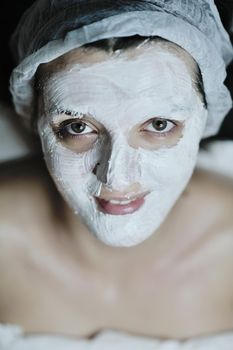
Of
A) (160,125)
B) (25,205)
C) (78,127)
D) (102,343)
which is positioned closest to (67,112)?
(78,127)

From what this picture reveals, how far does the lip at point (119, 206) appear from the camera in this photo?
1002 mm

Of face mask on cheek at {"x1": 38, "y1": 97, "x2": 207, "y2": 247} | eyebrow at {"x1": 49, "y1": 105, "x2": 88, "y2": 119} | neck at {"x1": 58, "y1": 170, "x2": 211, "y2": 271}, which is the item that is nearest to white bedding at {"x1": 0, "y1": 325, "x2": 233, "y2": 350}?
neck at {"x1": 58, "y1": 170, "x2": 211, "y2": 271}

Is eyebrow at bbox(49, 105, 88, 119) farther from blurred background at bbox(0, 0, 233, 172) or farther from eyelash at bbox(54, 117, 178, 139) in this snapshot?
blurred background at bbox(0, 0, 233, 172)

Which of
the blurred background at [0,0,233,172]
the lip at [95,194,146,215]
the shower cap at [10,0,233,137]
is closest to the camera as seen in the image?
the shower cap at [10,0,233,137]

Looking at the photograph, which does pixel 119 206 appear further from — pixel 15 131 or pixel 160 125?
pixel 15 131

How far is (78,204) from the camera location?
1.03 m

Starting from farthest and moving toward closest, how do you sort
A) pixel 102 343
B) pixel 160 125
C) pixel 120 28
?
1. pixel 102 343
2. pixel 160 125
3. pixel 120 28

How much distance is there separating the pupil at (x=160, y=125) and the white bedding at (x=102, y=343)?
45 centimetres

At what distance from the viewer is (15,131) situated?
1.27 meters

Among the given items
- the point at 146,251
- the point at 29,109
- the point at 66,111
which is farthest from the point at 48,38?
the point at 146,251

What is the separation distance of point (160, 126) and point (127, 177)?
0.10m

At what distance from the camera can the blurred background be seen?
114 centimetres

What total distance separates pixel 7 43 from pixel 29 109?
15cm

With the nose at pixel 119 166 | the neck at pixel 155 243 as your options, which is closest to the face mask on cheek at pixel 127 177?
the nose at pixel 119 166
